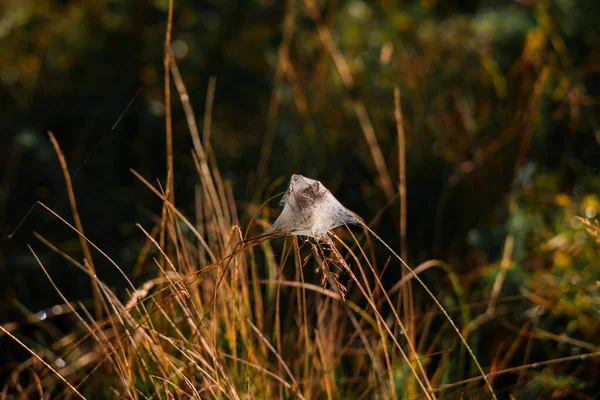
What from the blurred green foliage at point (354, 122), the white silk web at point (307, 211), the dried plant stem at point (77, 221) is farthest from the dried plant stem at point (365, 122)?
the white silk web at point (307, 211)

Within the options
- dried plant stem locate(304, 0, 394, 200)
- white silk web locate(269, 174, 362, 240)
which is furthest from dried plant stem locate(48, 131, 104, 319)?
dried plant stem locate(304, 0, 394, 200)

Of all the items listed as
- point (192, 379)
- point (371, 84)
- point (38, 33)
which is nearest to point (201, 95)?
point (371, 84)

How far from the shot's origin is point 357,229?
1944 mm

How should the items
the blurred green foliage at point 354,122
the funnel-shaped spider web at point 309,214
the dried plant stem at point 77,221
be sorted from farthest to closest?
the blurred green foliage at point 354,122 < the dried plant stem at point 77,221 < the funnel-shaped spider web at point 309,214

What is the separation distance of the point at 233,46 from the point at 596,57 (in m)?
1.25

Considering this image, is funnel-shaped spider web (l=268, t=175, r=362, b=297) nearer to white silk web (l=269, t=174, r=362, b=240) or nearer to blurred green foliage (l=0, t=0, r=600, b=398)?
white silk web (l=269, t=174, r=362, b=240)

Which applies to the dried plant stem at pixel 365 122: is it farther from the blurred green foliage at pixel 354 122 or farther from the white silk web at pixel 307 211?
the white silk web at pixel 307 211

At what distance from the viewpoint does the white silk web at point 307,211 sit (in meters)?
1.03

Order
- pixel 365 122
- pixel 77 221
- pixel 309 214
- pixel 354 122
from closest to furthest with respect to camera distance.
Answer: pixel 309 214
pixel 77 221
pixel 365 122
pixel 354 122

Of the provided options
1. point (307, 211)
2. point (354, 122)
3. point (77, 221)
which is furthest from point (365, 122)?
point (307, 211)

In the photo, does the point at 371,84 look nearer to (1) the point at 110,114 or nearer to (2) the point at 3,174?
(1) the point at 110,114

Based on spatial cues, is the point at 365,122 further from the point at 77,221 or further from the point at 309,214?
the point at 309,214

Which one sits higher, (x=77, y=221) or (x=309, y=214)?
(x=309, y=214)

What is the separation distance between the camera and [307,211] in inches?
40.9
